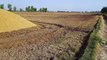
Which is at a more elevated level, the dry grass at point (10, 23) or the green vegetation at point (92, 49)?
the green vegetation at point (92, 49)

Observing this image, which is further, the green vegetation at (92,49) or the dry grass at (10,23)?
the dry grass at (10,23)

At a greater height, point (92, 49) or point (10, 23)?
point (92, 49)

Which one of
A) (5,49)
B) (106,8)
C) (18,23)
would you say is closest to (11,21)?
(18,23)

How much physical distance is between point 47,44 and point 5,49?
2789 mm

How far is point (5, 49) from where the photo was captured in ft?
55.3

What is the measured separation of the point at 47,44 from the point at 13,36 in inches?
185

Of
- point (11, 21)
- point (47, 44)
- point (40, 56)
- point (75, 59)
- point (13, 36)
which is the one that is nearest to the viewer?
point (75, 59)

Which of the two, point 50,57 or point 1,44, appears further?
point 1,44

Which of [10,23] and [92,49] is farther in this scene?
[10,23]

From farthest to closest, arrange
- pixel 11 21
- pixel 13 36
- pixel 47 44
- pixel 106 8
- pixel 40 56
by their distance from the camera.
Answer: pixel 106 8 → pixel 11 21 → pixel 13 36 → pixel 47 44 → pixel 40 56

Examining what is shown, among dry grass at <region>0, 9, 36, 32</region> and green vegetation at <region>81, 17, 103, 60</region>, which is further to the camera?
dry grass at <region>0, 9, 36, 32</region>

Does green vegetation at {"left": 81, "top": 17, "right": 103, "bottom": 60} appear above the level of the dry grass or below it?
above

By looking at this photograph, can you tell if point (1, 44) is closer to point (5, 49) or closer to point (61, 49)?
point (5, 49)

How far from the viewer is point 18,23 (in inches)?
1123
